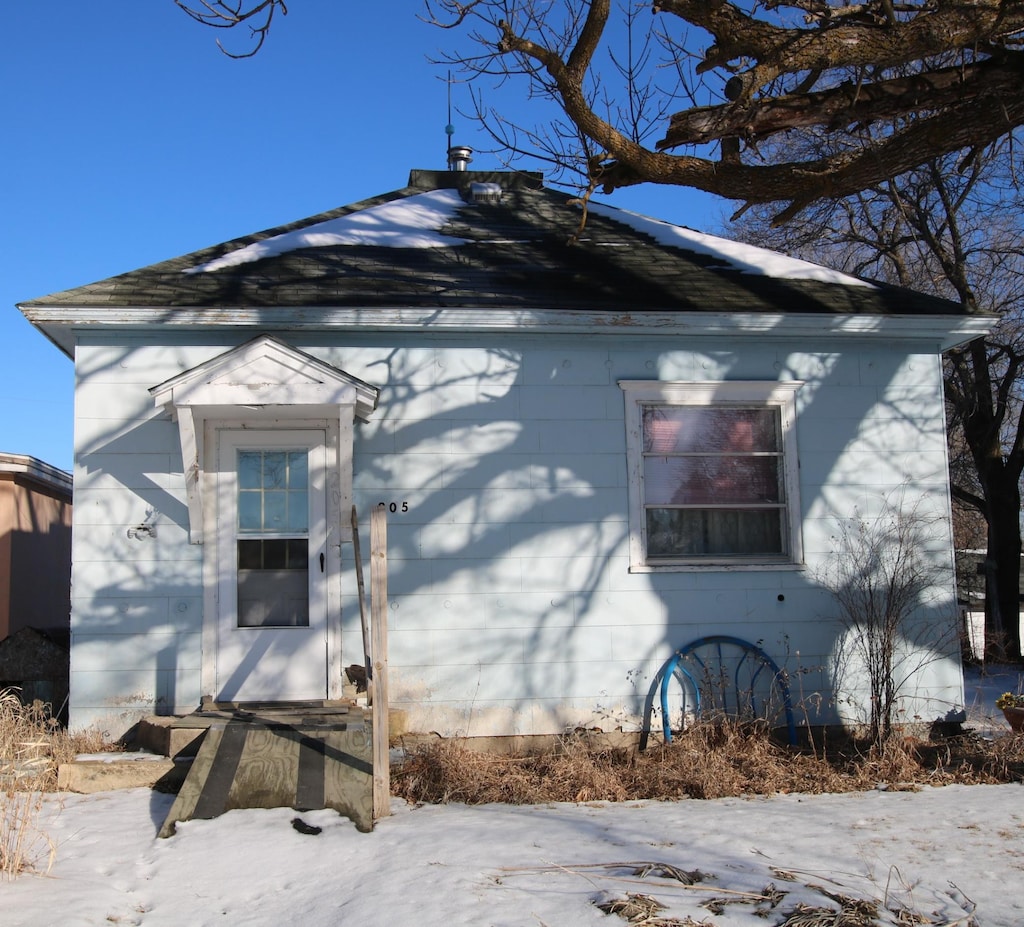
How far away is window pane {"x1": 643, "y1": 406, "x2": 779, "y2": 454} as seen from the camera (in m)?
8.65

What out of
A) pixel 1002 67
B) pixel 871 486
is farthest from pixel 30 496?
→ pixel 1002 67

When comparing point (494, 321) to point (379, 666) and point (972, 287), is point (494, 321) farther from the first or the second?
point (972, 287)

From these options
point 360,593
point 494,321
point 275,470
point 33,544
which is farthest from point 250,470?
point 33,544

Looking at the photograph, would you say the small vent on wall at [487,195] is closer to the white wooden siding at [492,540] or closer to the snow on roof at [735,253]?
the snow on roof at [735,253]

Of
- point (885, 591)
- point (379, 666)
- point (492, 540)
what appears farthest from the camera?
point (885, 591)

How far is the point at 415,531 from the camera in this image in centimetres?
821

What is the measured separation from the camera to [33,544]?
1243 cm

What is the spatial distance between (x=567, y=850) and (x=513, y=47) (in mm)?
6161

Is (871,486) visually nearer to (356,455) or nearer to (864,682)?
(864,682)

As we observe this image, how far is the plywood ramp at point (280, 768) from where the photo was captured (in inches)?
236

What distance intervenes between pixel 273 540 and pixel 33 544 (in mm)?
5819

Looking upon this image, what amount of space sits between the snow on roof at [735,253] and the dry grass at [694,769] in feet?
13.8

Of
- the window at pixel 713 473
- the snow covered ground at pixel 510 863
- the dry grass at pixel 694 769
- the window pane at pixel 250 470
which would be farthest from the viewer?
the window at pixel 713 473

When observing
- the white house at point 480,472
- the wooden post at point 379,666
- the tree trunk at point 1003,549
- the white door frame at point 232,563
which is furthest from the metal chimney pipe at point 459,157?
the tree trunk at point 1003,549
